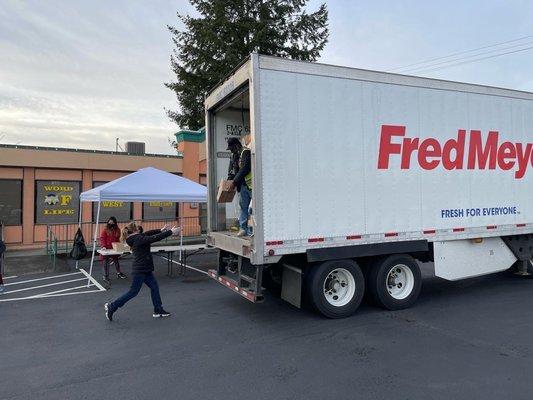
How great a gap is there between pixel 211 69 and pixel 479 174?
18.3 m

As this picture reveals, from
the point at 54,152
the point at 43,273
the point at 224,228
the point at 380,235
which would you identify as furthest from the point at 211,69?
the point at 380,235

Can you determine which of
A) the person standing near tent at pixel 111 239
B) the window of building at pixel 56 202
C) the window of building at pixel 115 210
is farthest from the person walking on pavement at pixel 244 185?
the window of building at pixel 56 202

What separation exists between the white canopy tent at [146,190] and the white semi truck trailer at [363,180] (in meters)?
3.25

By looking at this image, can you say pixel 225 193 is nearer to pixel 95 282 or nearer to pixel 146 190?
pixel 146 190

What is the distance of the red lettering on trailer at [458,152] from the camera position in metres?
7.11

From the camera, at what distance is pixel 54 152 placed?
16.1 metres

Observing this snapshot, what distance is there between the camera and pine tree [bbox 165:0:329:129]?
22.9 m

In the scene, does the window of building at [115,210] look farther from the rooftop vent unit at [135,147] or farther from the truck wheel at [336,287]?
the truck wheel at [336,287]

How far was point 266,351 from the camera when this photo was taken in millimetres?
5430

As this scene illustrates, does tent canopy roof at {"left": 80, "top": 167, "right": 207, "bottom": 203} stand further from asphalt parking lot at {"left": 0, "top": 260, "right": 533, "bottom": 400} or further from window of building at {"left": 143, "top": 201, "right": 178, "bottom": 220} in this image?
window of building at {"left": 143, "top": 201, "right": 178, "bottom": 220}

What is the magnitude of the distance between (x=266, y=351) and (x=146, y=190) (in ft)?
22.3

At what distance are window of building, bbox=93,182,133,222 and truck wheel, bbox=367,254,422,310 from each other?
1258cm

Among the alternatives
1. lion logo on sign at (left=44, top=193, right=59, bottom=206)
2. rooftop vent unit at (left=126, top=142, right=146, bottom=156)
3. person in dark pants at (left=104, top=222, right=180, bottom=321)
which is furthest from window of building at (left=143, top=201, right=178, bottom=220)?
person in dark pants at (left=104, top=222, right=180, bottom=321)

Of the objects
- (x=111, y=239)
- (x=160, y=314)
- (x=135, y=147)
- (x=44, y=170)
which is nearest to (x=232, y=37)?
(x=135, y=147)
